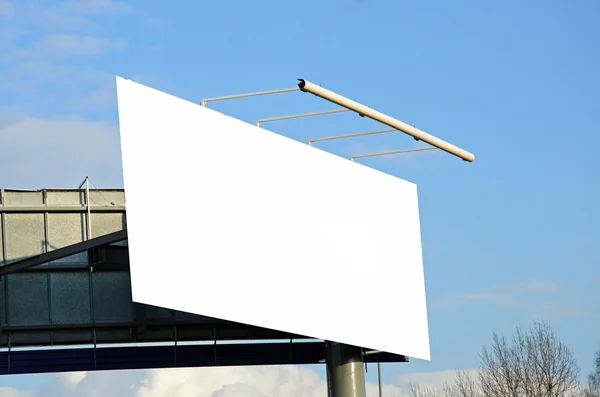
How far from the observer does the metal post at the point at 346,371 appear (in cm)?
3041

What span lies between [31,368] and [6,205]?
16.9 ft

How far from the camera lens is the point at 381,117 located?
77.3 feet

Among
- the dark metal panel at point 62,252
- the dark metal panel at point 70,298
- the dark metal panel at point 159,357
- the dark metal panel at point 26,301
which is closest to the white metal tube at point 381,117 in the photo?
the dark metal panel at point 62,252

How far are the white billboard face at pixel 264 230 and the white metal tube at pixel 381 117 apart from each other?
2.61 m

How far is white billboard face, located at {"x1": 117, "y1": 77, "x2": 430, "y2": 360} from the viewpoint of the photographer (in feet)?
75.8

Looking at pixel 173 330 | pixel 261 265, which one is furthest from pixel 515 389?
pixel 261 265

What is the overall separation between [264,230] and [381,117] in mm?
4086

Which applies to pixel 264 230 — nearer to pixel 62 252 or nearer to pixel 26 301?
pixel 62 252

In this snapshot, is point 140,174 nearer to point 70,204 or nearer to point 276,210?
point 276,210

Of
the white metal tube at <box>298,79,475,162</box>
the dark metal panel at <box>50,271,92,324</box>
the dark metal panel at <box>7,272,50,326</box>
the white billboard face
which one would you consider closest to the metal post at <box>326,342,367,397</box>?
the white billboard face

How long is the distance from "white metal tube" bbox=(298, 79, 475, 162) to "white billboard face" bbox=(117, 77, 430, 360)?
261cm

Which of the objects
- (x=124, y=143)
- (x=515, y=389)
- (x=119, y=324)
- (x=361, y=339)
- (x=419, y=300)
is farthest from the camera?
(x=515, y=389)

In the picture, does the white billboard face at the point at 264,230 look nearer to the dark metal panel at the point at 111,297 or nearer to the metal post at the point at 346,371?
the metal post at the point at 346,371

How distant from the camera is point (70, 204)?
32062 mm
